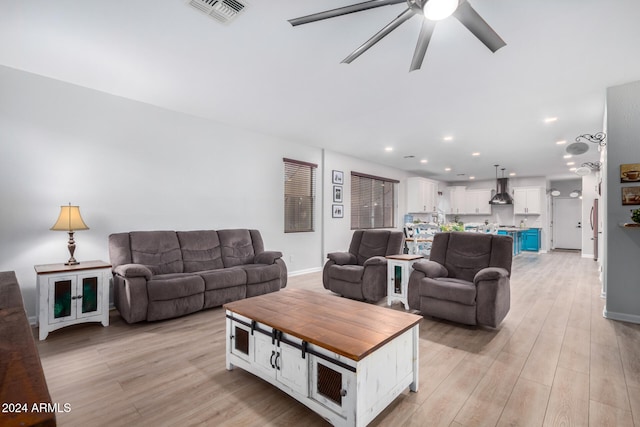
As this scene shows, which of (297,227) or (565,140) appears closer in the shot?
(565,140)

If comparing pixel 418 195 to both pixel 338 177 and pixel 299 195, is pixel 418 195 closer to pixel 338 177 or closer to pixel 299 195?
pixel 338 177

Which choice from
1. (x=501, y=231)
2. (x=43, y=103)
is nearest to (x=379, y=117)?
(x=43, y=103)

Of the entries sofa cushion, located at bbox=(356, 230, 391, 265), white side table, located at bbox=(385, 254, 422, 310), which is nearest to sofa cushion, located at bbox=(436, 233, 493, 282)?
white side table, located at bbox=(385, 254, 422, 310)

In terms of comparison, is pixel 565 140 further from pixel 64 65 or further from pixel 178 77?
pixel 64 65

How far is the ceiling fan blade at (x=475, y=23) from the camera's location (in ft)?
5.67

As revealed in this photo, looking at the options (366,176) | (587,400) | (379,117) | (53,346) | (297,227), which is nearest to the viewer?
(587,400)

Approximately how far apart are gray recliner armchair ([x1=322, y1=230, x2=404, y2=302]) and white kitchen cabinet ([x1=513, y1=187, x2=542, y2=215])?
786 centimetres

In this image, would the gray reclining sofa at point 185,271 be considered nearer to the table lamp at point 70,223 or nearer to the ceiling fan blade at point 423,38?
the table lamp at point 70,223

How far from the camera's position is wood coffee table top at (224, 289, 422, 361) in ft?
5.59

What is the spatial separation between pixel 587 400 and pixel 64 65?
5140 millimetres

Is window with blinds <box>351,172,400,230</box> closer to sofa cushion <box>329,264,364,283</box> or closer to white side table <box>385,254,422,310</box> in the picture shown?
sofa cushion <box>329,264,364,283</box>

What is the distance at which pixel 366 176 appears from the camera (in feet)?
25.4

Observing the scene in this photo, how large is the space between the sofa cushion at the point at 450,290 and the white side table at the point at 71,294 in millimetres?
3449

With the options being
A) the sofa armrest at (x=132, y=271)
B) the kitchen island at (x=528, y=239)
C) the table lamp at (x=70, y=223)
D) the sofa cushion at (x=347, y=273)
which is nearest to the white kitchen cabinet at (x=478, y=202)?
the kitchen island at (x=528, y=239)
